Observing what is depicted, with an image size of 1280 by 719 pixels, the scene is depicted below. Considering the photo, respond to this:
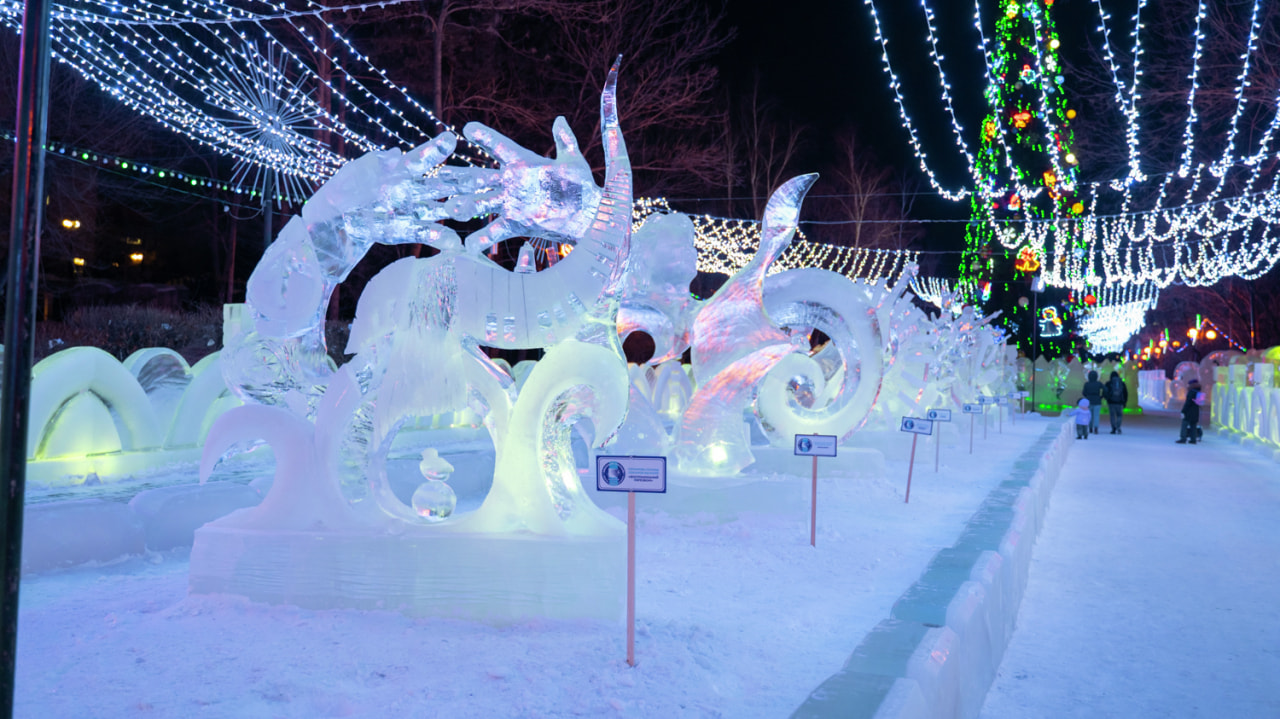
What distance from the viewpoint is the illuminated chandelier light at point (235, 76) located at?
440 inches

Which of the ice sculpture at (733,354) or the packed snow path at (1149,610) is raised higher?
the ice sculpture at (733,354)

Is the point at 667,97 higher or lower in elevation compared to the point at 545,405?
higher

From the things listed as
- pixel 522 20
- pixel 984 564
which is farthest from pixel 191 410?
pixel 522 20

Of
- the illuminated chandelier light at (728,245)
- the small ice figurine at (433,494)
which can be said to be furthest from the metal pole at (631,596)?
the illuminated chandelier light at (728,245)

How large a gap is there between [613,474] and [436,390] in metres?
1.45

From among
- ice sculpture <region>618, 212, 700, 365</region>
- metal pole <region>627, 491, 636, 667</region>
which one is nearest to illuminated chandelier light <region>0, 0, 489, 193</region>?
ice sculpture <region>618, 212, 700, 365</region>

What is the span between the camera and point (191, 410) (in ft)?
35.2

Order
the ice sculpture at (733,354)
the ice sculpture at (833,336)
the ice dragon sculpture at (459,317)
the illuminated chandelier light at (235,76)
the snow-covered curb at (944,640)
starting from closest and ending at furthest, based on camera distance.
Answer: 1. the snow-covered curb at (944,640)
2. the ice dragon sculpture at (459,317)
3. the ice sculpture at (733,354)
4. the ice sculpture at (833,336)
5. the illuminated chandelier light at (235,76)

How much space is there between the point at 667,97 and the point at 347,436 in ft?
60.6

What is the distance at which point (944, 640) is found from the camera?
4.34 m

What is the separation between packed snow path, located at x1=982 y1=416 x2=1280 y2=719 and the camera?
4918 millimetres

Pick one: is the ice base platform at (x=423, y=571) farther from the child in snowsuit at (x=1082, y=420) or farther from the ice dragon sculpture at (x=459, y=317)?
the child in snowsuit at (x=1082, y=420)

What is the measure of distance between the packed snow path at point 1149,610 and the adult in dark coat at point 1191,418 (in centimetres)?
869

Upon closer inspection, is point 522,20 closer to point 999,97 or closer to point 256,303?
point 256,303
